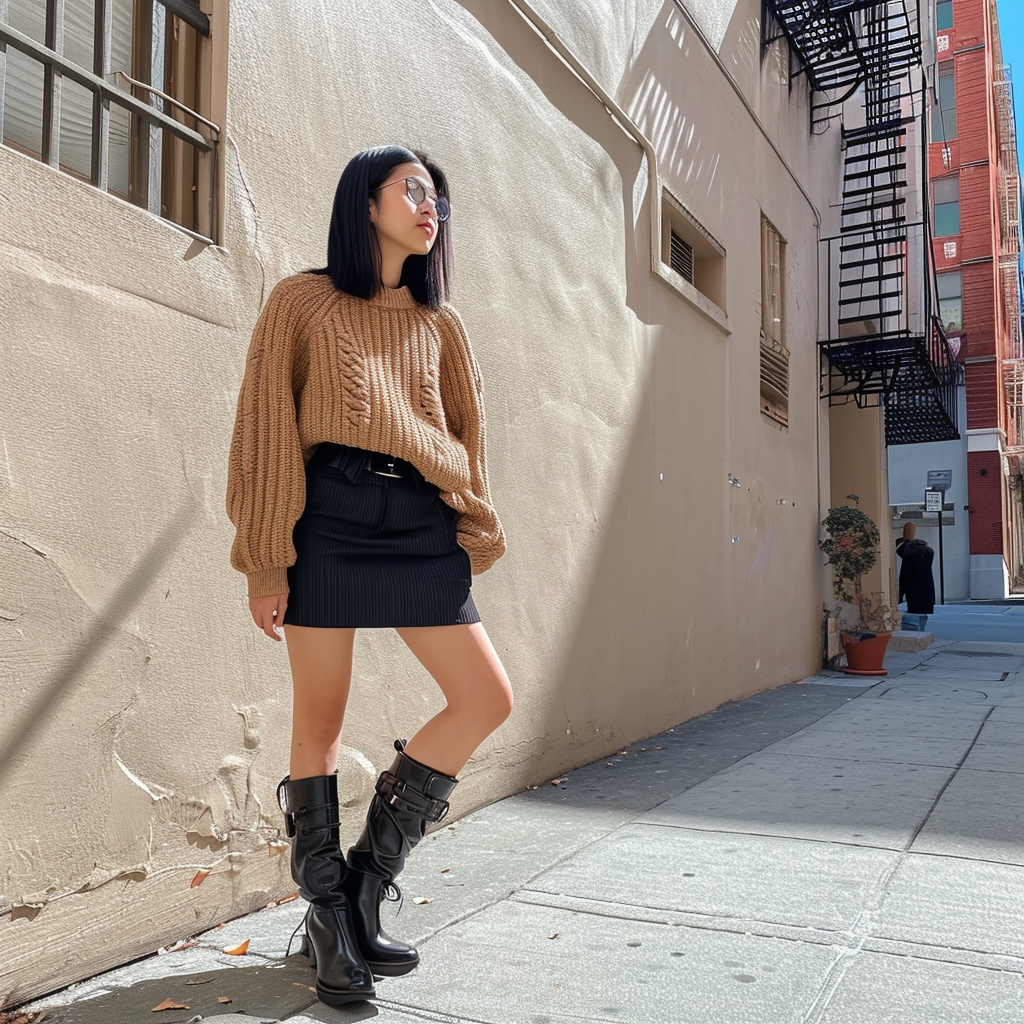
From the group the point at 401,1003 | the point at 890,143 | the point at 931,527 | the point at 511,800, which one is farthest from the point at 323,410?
the point at 931,527

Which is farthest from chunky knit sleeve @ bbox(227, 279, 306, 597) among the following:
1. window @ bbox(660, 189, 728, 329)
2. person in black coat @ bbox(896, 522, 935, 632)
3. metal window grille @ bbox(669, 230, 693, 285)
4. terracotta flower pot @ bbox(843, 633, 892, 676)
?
person in black coat @ bbox(896, 522, 935, 632)

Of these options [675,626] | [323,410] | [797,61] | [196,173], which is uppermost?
[797,61]

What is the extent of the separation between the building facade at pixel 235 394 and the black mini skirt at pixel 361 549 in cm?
56

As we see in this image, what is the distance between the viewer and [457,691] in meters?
2.22

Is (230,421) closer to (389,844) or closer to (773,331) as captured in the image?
(389,844)

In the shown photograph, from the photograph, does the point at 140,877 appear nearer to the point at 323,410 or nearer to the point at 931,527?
the point at 323,410

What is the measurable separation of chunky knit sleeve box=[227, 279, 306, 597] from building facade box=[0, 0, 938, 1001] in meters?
0.44

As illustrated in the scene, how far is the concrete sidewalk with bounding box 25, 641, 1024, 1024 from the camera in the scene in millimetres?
2152

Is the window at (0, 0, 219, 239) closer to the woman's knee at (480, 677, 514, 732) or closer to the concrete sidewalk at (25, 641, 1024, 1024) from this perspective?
the woman's knee at (480, 677, 514, 732)

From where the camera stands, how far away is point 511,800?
13.5ft

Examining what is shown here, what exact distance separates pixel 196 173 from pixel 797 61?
8.36 meters

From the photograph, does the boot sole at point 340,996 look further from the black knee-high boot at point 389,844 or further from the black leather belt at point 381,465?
the black leather belt at point 381,465

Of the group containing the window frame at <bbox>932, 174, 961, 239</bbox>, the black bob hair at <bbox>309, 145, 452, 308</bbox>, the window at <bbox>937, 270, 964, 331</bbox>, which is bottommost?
the black bob hair at <bbox>309, 145, 452, 308</bbox>

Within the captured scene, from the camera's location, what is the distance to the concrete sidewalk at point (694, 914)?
2152 millimetres
